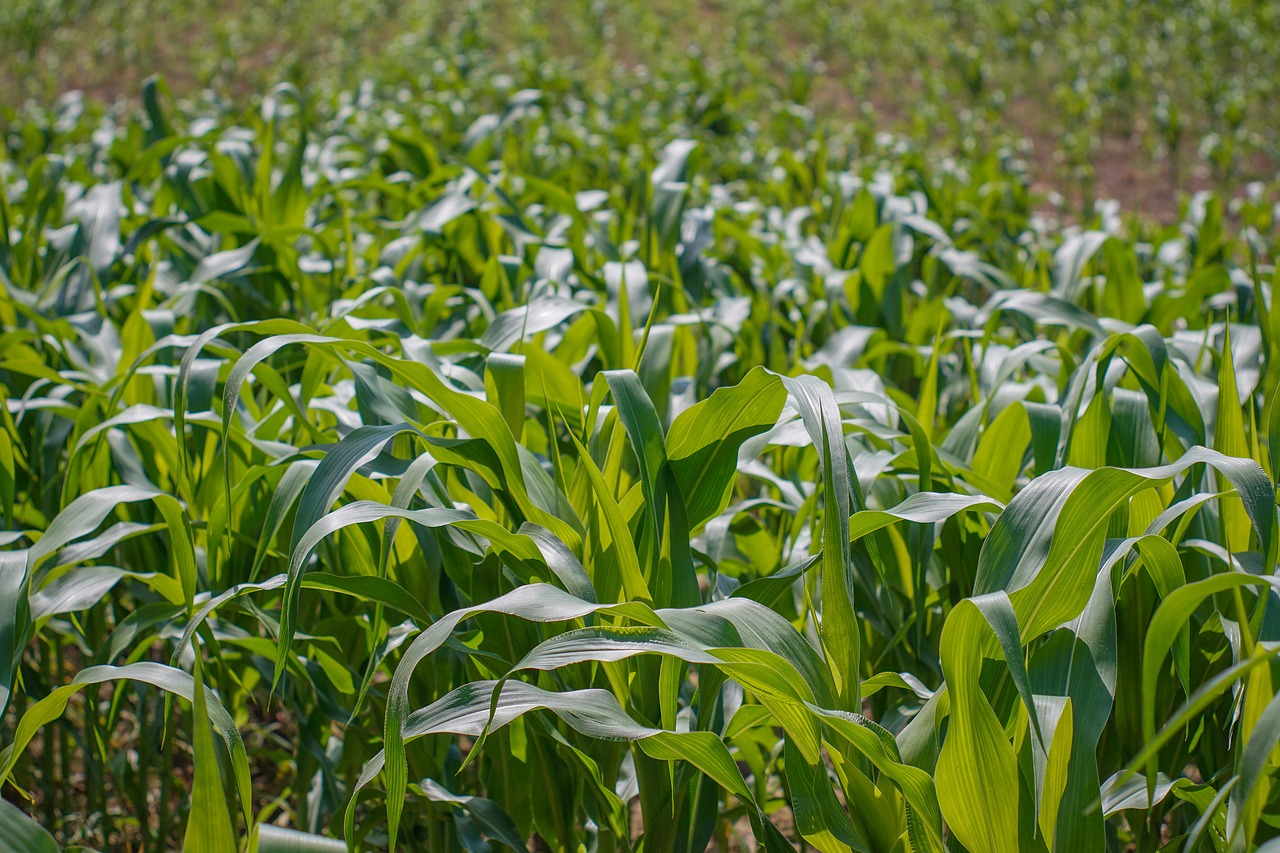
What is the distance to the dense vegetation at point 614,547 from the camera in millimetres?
787

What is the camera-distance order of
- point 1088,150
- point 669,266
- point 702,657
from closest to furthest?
point 702,657 → point 669,266 → point 1088,150

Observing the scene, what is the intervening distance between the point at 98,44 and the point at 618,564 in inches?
374

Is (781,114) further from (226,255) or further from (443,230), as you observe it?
(226,255)

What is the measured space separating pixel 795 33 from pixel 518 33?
2290 mm

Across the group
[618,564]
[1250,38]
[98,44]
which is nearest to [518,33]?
[98,44]

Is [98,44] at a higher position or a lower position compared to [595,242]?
higher

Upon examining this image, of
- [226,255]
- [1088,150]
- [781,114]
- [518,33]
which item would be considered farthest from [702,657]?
[518,33]

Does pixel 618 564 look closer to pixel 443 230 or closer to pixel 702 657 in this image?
pixel 702 657

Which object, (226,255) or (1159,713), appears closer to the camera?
(1159,713)

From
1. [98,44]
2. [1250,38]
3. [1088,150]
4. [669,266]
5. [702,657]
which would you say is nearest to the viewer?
[702,657]

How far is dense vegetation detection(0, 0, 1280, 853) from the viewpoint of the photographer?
0.79 meters

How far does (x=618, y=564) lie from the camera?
0.93m

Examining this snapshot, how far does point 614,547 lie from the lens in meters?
0.94

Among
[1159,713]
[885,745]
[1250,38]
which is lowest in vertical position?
[1159,713]
